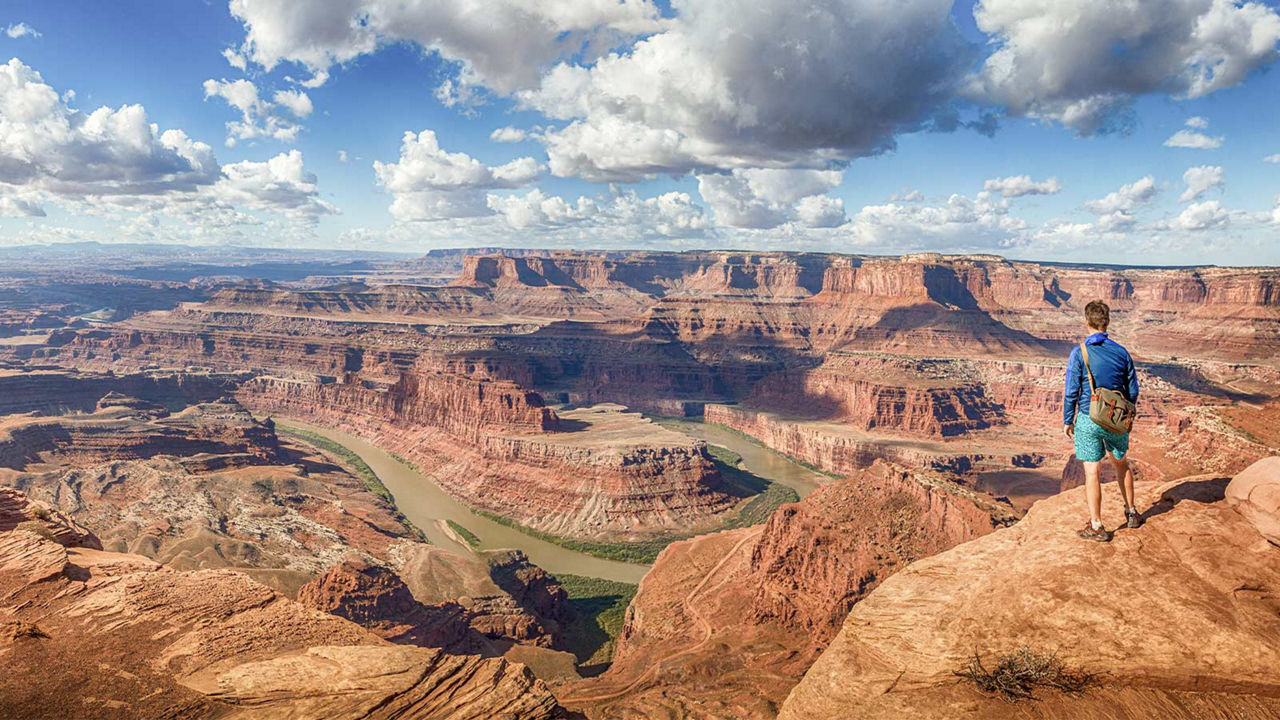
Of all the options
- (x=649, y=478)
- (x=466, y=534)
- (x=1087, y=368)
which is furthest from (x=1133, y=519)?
(x=466, y=534)

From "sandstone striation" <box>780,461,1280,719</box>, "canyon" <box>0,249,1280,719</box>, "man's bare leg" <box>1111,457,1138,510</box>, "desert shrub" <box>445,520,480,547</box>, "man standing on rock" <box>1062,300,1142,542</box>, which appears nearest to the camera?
"sandstone striation" <box>780,461,1280,719</box>

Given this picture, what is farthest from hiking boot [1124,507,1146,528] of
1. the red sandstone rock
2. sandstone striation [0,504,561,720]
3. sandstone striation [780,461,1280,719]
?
sandstone striation [0,504,561,720]

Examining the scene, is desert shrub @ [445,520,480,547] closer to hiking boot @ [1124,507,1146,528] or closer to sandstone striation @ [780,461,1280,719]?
sandstone striation @ [780,461,1280,719]

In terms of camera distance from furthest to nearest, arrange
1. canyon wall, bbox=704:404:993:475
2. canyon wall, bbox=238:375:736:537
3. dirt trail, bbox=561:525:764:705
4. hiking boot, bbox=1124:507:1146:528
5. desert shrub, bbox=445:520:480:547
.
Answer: canyon wall, bbox=704:404:993:475 → canyon wall, bbox=238:375:736:537 → desert shrub, bbox=445:520:480:547 → dirt trail, bbox=561:525:764:705 → hiking boot, bbox=1124:507:1146:528

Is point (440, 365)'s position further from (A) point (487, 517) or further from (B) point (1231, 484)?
(B) point (1231, 484)

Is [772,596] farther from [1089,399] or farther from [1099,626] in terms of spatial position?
[1099,626]

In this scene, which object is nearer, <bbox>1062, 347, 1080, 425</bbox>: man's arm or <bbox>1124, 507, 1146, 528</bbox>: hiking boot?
<bbox>1124, 507, 1146, 528</bbox>: hiking boot
